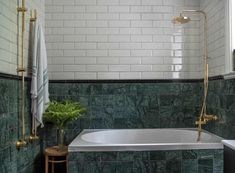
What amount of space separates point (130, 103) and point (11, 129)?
146cm

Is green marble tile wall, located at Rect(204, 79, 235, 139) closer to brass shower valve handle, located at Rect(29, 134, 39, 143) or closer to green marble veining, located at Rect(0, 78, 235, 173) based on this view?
green marble veining, located at Rect(0, 78, 235, 173)

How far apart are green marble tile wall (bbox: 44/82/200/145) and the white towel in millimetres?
543

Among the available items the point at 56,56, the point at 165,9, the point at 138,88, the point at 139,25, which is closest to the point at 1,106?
the point at 56,56

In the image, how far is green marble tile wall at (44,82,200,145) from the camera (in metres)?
3.23

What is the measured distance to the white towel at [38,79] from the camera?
2609mm

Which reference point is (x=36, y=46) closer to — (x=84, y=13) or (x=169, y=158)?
(x=84, y=13)

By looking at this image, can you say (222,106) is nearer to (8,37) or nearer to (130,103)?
(130,103)

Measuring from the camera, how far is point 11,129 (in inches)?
89.0

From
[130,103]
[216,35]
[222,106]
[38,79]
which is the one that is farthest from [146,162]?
[216,35]

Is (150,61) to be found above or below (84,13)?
below

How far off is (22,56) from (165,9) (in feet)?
6.10

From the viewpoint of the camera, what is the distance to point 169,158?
222 centimetres

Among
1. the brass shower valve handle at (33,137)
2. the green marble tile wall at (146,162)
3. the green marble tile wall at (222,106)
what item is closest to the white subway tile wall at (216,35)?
the green marble tile wall at (222,106)

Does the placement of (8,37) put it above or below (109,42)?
below
